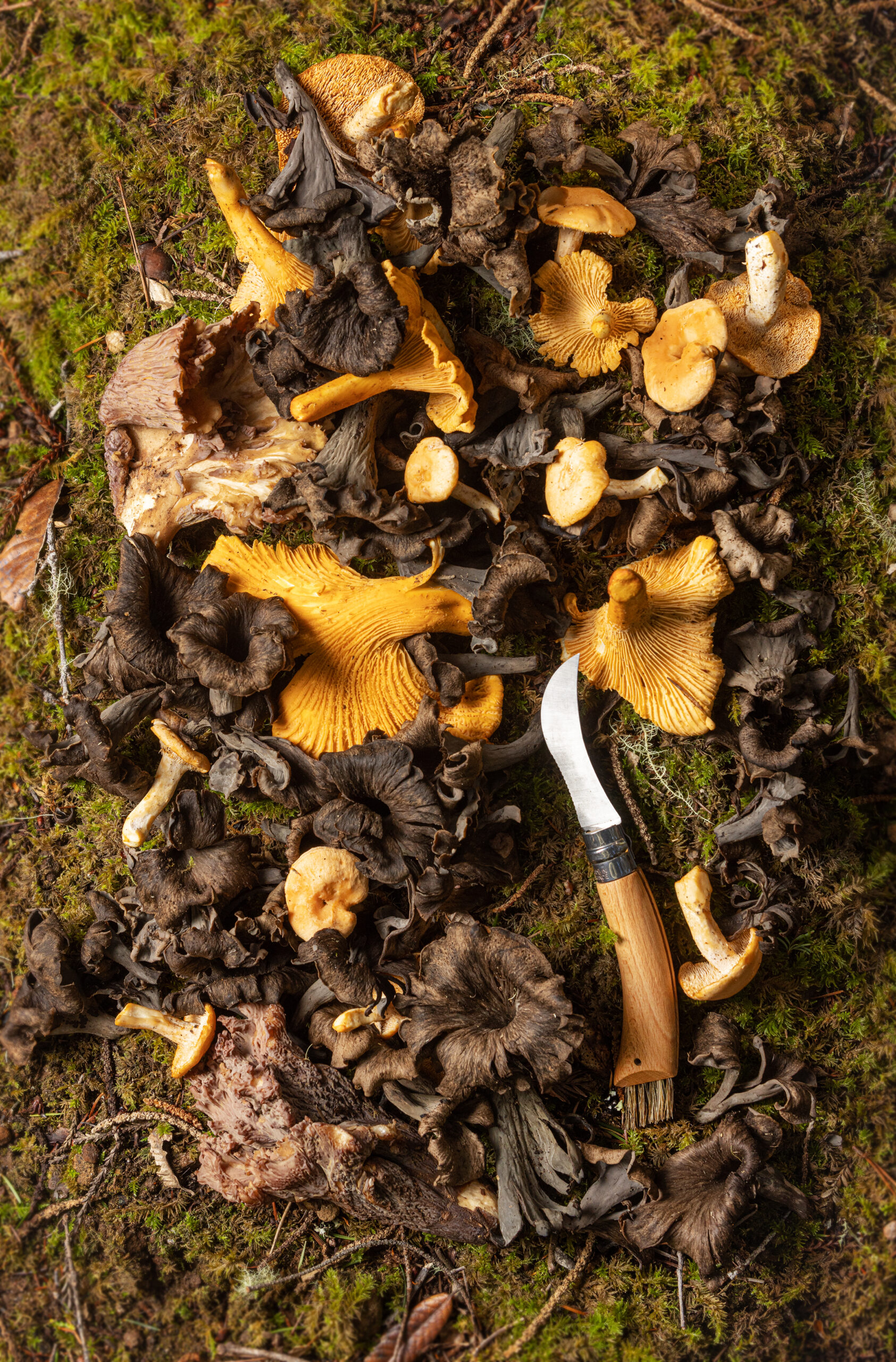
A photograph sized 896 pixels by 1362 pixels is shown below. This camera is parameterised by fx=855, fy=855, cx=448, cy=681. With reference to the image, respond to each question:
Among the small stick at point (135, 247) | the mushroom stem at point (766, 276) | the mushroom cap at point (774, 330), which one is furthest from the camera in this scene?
the small stick at point (135, 247)

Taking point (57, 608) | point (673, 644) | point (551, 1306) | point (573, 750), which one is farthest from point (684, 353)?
point (551, 1306)

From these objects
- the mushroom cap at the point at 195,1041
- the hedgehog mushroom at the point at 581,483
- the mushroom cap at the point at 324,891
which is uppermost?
the hedgehog mushroom at the point at 581,483

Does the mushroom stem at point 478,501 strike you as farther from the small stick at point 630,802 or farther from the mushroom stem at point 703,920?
the mushroom stem at point 703,920

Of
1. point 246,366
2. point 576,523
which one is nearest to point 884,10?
point 576,523

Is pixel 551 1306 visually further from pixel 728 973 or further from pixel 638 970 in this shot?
pixel 728 973

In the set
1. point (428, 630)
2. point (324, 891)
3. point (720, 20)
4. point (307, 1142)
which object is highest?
point (720, 20)

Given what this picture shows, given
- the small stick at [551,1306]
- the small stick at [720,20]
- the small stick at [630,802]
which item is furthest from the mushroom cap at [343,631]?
the small stick at [720,20]

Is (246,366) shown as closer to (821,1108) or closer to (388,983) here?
(388,983)
